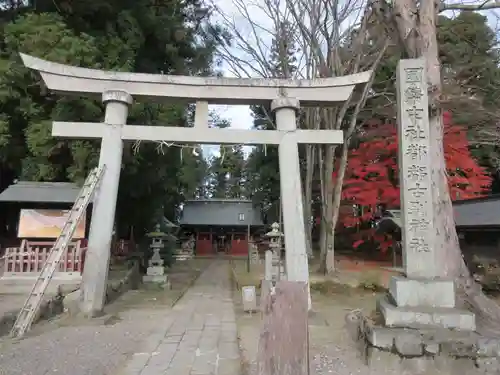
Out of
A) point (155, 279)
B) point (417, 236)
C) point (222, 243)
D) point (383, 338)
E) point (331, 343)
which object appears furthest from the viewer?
point (222, 243)

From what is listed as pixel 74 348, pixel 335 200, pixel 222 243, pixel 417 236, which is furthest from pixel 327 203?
pixel 222 243

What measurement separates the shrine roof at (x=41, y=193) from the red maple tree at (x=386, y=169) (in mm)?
11179

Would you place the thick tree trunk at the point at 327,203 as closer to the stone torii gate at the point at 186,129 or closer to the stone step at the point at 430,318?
the stone torii gate at the point at 186,129

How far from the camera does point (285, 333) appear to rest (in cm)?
309

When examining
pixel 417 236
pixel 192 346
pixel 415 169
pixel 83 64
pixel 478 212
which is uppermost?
pixel 83 64

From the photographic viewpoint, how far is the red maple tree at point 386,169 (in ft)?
59.1

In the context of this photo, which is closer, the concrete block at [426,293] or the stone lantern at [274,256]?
the concrete block at [426,293]

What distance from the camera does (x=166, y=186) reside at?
17.2m

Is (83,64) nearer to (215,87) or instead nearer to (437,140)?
(215,87)

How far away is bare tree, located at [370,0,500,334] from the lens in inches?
265

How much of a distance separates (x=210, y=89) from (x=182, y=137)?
1.22 m

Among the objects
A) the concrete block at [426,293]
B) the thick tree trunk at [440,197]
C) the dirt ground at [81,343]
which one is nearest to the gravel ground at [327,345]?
the concrete block at [426,293]

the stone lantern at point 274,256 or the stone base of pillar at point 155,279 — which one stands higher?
the stone lantern at point 274,256

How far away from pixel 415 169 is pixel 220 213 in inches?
1243
